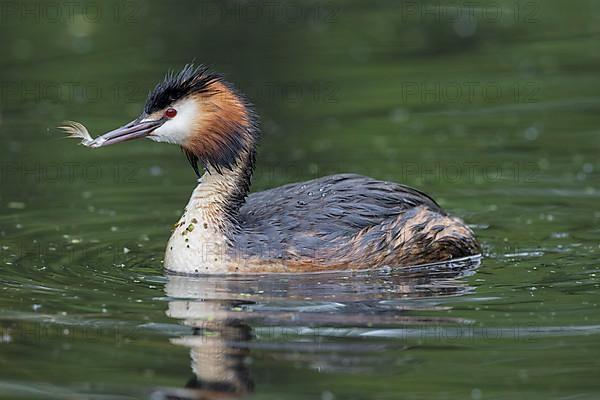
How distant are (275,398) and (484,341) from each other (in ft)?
5.37

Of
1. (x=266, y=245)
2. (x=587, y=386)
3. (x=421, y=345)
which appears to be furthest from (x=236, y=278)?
(x=587, y=386)

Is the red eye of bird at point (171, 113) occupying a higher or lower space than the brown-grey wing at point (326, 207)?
higher

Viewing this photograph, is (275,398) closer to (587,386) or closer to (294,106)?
(587,386)

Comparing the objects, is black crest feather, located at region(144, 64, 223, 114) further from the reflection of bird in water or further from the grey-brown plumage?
the reflection of bird in water

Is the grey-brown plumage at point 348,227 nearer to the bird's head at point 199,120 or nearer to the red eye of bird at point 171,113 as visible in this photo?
the bird's head at point 199,120

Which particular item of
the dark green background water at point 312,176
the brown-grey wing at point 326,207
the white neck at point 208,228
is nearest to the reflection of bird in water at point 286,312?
the dark green background water at point 312,176

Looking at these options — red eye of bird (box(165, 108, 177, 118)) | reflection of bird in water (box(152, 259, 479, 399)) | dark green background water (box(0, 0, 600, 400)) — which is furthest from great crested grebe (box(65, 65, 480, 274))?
dark green background water (box(0, 0, 600, 400))

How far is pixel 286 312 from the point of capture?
8.88 m

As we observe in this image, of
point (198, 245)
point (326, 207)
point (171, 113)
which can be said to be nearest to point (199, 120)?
point (171, 113)

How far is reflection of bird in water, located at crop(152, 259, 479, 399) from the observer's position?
307 inches

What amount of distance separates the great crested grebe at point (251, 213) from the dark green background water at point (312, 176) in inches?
10.6

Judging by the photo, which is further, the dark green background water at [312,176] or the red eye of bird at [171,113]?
the red eye of bird at [171,113]

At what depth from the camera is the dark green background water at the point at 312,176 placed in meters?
7.86

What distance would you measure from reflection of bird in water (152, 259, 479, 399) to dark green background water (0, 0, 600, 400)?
0.03 metres
